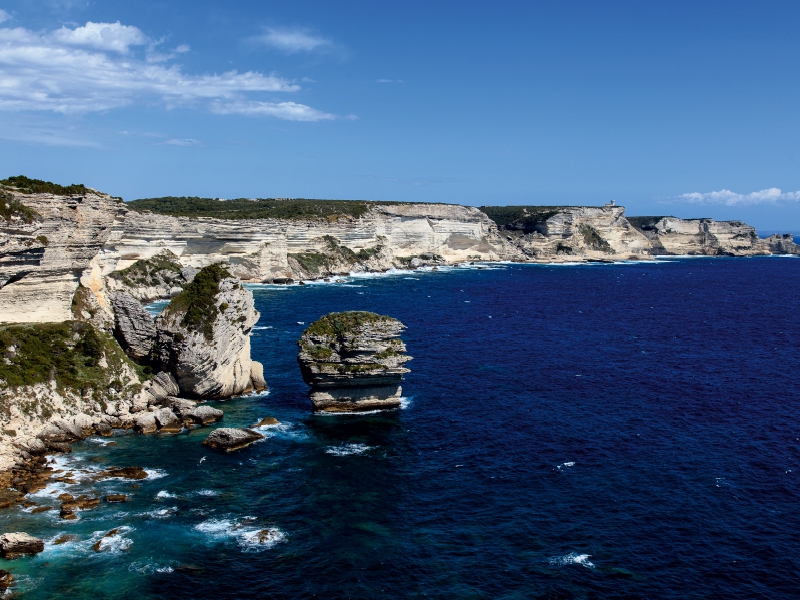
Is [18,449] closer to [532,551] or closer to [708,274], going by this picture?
[532,551]

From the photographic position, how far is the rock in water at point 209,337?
48000 millimetres

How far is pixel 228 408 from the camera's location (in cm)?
4844

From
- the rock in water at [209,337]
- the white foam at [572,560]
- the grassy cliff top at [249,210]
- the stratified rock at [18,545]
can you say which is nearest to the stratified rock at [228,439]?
the rock in water at [209,337]

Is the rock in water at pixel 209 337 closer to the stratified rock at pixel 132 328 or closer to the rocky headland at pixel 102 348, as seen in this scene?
the rocky headland at pixel 102 348

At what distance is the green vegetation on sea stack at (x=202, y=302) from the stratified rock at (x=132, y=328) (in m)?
2.05

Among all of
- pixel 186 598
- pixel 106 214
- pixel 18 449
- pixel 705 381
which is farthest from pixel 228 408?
pixel 705 381

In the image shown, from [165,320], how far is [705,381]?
151ft

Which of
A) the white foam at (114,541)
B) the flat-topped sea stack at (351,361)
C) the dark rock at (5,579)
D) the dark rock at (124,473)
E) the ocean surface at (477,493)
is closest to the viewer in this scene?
the dark rock at (5,579)

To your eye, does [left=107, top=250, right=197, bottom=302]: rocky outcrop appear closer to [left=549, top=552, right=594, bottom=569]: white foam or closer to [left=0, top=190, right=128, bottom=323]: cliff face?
[left=0, top=190, right=128, bottom=323]: cliff face

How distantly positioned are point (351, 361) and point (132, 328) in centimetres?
1814

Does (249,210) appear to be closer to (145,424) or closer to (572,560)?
(145,424)

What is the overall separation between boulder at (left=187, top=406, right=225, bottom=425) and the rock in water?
3.87 meters

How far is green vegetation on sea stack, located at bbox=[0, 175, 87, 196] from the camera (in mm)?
47634

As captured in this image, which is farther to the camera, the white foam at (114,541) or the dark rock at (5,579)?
the white foam at (114,541)
